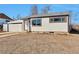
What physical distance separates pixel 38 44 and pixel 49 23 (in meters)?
3.93

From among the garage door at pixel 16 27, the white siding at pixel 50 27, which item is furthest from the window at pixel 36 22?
the garage door at pixel 16 27

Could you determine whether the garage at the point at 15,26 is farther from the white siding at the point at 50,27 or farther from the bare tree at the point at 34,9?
the white siding at the point at 50,27

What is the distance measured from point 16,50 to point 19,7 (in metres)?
2.34

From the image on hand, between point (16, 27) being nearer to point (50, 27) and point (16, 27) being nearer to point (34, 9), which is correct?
point (34, 9)

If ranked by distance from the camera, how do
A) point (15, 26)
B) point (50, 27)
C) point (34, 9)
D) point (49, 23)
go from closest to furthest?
point (34, 9) → point (15, 26) → point (50, 27) → point (49, 23)

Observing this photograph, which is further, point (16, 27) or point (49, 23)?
point (49, 23)

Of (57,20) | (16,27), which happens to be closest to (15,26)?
(16,27)

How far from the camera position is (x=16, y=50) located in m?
8.16

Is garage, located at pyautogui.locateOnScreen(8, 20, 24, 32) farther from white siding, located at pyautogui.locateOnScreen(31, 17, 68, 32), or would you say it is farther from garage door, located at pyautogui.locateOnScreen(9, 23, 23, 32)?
white siding, located at pyautogui.locateOnScreen(31, 17, 68, 32)

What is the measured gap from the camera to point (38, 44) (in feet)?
30.1

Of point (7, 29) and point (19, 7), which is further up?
point (19, 7)
